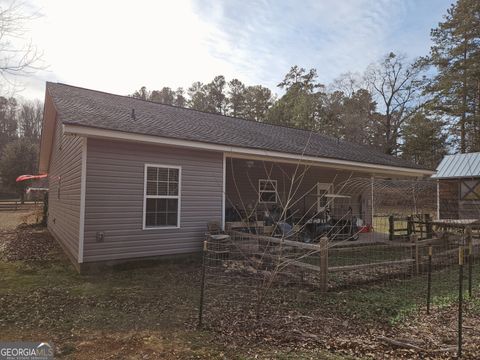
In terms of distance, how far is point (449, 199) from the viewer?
60.8 ft

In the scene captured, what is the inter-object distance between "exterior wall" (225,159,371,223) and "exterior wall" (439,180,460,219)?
20.9ft

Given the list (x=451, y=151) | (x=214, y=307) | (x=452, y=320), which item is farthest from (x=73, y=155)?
(x=451, y=151)

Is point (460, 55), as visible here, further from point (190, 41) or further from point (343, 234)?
point (190, 41)

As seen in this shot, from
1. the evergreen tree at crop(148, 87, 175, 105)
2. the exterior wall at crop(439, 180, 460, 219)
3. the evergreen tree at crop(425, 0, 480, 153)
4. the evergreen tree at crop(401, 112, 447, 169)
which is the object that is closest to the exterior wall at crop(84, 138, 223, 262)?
the exterior wall at crop(439, 180, 460, 219)

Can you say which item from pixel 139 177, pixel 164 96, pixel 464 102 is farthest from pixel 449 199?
pixel 164 96

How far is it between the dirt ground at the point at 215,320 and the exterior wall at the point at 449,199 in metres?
13.4

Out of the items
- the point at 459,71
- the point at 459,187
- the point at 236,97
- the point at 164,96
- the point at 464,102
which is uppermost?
the point at 164,96

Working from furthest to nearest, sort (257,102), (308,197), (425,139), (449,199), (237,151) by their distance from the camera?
(257,102) → (425,139) → (449,199) → (308,197) → (237,151)

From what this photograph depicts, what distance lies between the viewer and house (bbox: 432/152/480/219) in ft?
56.0

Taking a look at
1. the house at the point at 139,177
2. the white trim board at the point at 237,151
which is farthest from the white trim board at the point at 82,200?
the white trim board at the point at 237,151

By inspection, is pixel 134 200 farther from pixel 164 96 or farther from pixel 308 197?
pixel 164 96

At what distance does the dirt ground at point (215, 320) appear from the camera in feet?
11.8

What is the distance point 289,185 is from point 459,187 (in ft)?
37.7

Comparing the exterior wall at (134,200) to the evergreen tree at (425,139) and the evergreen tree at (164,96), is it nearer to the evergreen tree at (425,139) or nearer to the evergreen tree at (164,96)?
the evergreen tree at (425,139)
